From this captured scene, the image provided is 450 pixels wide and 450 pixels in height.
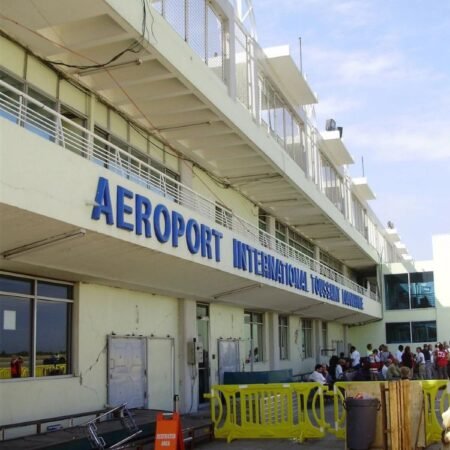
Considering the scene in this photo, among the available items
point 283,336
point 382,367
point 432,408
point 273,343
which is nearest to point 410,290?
point 283,336

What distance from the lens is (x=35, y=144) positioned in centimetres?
835

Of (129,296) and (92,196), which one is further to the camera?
(129,296)

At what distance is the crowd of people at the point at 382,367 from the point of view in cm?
1880

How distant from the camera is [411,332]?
3950cm

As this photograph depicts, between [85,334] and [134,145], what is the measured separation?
4.39 meters

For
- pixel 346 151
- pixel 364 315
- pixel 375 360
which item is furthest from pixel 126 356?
pixel 364 315

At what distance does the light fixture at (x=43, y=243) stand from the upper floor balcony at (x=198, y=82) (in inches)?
136

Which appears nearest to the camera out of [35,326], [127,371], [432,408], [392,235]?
[35,326]

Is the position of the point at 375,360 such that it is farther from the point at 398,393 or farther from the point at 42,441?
the point at 42,441

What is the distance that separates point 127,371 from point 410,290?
29184 millimetres

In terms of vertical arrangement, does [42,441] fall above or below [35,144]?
below

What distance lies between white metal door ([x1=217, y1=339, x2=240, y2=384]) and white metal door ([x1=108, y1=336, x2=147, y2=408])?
4.52 m

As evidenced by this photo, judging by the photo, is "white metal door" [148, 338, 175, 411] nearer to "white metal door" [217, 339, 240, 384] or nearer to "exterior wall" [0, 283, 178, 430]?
"exterior wall" [0, 283, 178, 430]

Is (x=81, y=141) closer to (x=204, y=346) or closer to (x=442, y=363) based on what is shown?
(x=204, y=346)
